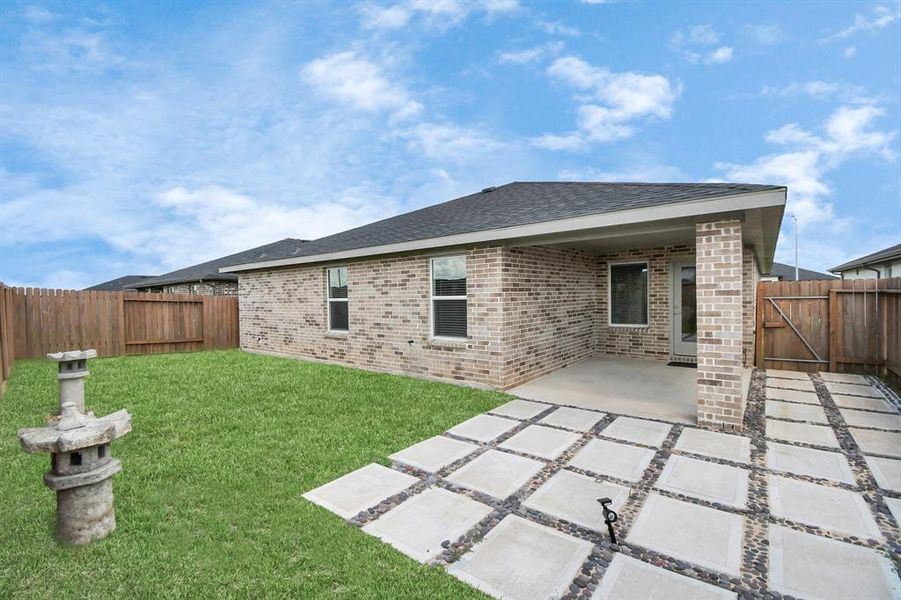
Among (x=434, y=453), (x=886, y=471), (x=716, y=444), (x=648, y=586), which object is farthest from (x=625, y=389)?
(x=648, y=586)

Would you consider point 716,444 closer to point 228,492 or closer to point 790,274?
point 228,492

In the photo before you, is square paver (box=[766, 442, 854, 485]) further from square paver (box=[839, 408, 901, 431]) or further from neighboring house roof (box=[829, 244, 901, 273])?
neighboring house roof (box=[829, 244, 901, 273])

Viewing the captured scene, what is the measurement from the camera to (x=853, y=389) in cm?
680

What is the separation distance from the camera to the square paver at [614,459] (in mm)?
3709

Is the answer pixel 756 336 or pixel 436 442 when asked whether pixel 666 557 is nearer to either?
pixel 436 442

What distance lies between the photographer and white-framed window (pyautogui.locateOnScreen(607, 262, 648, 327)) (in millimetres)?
9422

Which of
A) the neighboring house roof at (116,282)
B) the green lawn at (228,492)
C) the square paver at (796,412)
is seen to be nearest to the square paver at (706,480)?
the green lawn at (228,492)

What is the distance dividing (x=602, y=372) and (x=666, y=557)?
579 centimetres

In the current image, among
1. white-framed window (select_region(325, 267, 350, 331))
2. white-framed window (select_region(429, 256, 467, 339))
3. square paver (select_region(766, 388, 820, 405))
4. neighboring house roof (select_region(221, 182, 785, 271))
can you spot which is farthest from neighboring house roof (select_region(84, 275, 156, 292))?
square paver (select_region(766, 388, 820, 405))

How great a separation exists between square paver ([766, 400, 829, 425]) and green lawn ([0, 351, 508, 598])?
3.79 metres

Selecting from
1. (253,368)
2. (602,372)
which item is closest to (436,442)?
(602,372)

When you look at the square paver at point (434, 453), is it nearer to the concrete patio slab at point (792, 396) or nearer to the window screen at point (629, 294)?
the concrete patio slab at point (792, 396)

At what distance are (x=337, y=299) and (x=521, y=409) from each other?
5.73 metres

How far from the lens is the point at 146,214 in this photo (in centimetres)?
1245
